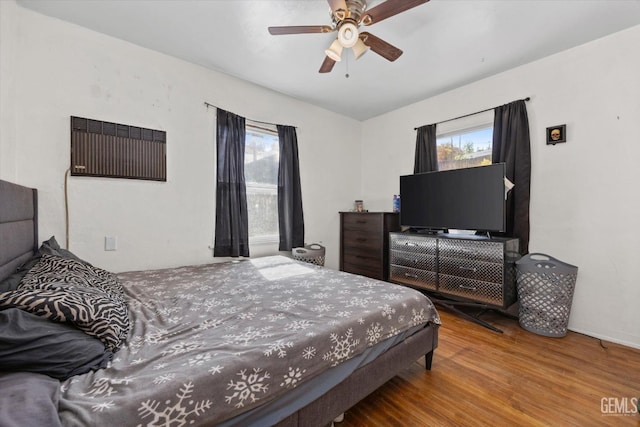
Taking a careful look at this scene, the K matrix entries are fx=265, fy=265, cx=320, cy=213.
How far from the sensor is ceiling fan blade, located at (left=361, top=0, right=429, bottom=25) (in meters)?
1.55

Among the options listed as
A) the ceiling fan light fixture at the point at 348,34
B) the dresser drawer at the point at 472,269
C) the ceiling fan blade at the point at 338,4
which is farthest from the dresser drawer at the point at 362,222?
the ceiling fan blade at the point at 338,4

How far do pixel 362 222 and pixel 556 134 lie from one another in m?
2.28

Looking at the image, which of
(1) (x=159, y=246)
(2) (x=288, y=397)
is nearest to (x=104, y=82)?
(1) (x=159, y=246)

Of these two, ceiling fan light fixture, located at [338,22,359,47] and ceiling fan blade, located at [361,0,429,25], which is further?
ceiling fan light fixture, located at [338,22,359,47]

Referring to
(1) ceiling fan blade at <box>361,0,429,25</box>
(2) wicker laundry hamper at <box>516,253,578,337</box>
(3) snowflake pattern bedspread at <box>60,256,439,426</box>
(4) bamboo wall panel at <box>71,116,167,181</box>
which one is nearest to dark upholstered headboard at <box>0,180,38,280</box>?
(4) bamboo wall panel at <box>71,116,167,181</box>

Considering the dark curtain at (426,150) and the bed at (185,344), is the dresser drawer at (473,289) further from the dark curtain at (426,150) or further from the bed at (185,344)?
the dark curtain at (426,150)

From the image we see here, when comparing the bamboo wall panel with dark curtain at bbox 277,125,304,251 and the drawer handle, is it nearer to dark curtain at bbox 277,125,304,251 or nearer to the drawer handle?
dark curtain at bbox 277,125,304,251

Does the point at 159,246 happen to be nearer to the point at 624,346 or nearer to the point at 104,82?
the point at 104,82

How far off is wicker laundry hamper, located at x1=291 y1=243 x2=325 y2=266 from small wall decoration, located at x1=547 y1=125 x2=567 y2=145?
2731mm

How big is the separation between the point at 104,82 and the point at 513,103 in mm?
3938

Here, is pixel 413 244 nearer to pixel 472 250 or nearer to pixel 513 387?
pixel 472 250

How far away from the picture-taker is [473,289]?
2.64 meters

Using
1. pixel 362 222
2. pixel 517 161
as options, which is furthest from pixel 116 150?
pixel 517 161

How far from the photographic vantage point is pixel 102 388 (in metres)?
0.82
